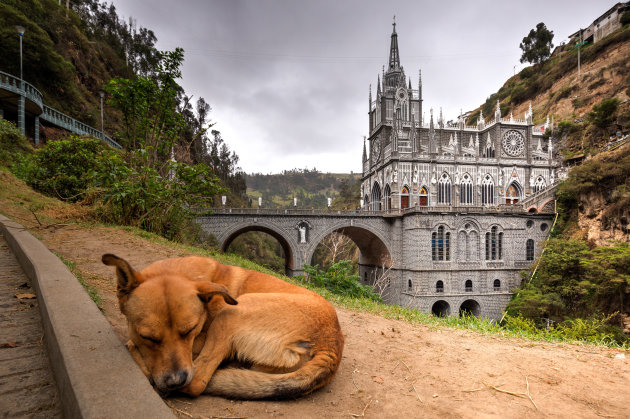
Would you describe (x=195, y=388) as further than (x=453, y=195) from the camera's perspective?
No

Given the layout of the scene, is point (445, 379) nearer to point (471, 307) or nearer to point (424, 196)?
point (471, 307)

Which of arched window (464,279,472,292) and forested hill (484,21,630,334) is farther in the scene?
arched window (464,279,472,292)

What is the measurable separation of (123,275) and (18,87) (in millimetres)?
20640

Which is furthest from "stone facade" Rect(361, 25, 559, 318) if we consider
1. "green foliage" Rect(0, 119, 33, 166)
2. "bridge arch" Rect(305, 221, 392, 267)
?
"green foliage" Rect(0, 119, 33, 166)

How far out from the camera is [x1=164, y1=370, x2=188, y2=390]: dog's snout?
1.44 metres

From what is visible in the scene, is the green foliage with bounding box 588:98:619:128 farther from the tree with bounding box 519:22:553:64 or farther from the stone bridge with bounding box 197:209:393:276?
the tree with bounding box 519:22:553:64

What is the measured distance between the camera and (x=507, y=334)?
4020mm

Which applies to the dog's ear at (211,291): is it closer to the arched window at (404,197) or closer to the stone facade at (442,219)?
the stone facade at (442,219)

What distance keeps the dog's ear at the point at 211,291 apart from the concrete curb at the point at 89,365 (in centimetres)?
43

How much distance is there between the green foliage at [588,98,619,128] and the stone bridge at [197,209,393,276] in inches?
852

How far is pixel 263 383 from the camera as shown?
1.56 meters

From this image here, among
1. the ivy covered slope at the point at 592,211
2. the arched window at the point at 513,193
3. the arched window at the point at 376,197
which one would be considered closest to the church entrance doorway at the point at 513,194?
the arched window at the point at 513,193

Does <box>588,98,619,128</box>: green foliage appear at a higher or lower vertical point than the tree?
lower

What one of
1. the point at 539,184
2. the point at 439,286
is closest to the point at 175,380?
the point at 439,286
